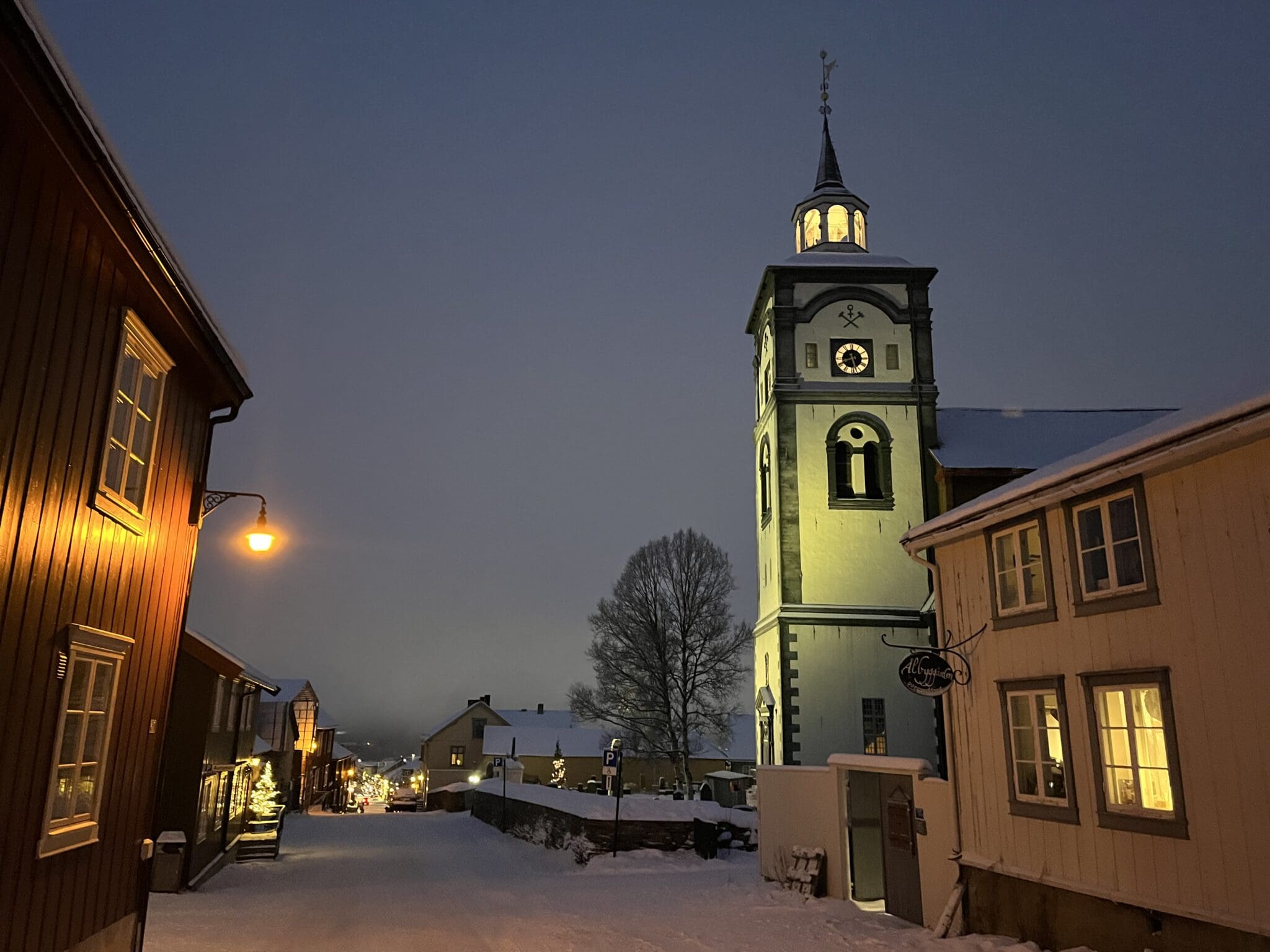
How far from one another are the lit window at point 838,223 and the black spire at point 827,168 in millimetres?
1706

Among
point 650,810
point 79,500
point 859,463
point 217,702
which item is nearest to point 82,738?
point 79,500

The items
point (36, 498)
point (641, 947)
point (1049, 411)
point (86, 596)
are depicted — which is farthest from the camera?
point (1049, 411)

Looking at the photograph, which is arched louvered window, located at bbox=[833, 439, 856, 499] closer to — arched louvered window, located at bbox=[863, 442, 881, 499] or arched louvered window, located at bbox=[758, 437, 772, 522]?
arched louvered window, located at bbox=[863, 442, 881, 499]

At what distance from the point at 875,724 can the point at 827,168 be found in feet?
67.9

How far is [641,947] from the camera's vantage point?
12773 millimetres

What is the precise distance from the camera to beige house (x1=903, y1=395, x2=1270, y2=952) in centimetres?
983

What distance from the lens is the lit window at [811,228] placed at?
109ft

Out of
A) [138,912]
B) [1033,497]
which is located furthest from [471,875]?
[1033,497]

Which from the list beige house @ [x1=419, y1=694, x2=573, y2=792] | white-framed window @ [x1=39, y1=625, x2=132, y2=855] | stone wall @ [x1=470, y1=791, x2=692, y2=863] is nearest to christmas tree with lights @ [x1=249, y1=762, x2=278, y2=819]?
stone wall @ [x1=470, y1=791, x2=692, y2=863]

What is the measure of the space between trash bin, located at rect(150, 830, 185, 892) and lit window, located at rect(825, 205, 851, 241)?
26549 mm

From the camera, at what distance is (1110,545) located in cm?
1180

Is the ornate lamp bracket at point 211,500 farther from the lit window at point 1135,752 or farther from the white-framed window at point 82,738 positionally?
the lit window at point 1135,752

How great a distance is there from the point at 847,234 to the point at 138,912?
2937cm

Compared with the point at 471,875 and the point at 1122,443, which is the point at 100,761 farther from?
the point at 471,875
